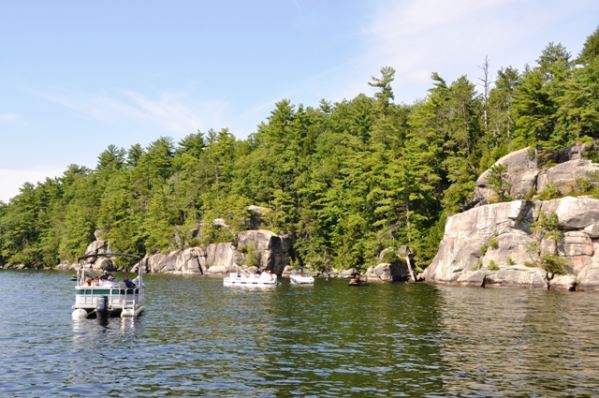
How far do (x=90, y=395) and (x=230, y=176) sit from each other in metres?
115

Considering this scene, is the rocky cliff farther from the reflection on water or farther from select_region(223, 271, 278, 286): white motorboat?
select_region(223, 271, 278, 286): white motorboat

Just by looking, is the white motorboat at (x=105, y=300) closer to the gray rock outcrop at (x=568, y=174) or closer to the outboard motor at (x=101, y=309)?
the outboard motor at (x=101, y=309)

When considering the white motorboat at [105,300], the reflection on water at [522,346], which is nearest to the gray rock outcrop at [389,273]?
the reflection on water at [522,346]

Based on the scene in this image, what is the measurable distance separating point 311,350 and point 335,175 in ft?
288

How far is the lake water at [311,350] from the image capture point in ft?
68.5

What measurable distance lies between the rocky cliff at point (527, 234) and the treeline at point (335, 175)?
587 cm

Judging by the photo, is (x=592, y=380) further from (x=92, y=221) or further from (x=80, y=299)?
(x=92, y=221)

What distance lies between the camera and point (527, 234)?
2640 inches

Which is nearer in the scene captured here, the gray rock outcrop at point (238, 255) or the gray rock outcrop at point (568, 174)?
the gray rock outcrop at point (568, 174)

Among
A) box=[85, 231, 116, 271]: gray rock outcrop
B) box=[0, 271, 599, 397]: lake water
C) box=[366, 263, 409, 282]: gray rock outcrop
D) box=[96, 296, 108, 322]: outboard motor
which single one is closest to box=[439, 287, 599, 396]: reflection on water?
box=[0, 271, 599, 397]: lake water

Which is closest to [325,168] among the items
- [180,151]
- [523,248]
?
[523,248]

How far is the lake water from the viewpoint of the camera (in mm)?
20875

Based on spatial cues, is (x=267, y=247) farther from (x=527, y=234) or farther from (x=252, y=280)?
(x=527, y=234)

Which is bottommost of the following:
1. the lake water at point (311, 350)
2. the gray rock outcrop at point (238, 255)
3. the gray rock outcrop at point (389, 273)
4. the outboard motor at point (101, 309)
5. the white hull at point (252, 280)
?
the lake water at point (311, 350)
